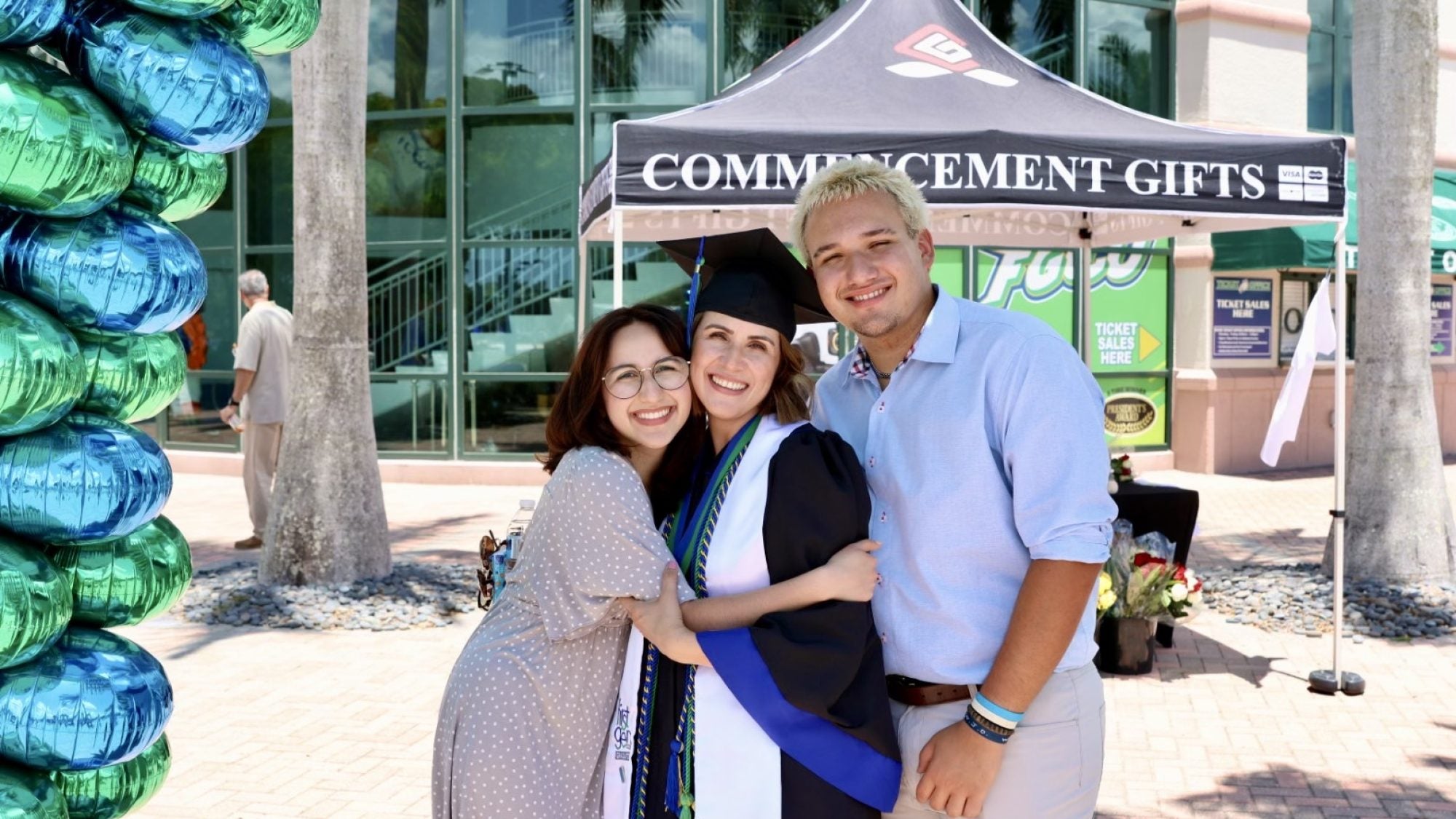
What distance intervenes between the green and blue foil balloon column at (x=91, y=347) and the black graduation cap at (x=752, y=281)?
95cm

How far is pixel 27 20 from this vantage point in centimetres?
181

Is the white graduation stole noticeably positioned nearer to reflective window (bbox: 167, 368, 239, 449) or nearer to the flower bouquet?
the flower bouquet

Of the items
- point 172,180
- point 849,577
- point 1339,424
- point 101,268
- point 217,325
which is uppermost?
point 217,325

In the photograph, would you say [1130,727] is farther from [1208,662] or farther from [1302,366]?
[1302,366]

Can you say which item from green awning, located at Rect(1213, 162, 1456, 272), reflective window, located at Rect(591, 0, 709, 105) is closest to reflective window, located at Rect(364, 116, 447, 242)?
reflective window, located at Rect(591, 0, 709, 105)

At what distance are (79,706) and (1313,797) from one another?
437 cm

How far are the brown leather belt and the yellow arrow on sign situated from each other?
1346 cm

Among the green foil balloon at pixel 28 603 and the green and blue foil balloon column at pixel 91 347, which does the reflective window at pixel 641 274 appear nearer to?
the green and blue foil balloon column at pixel 91 347

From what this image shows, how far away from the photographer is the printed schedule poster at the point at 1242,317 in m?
15.1

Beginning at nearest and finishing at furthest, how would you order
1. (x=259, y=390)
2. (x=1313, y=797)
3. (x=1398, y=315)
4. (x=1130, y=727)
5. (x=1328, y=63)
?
(x=1313, y=797), (x=1130, y=727), (x=1398, y=315), (x=259, y=390), (x=1328, y=63)

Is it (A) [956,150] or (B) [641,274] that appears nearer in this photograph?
(A) [956,150]

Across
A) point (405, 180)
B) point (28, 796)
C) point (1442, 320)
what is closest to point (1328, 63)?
point (1442, 320)

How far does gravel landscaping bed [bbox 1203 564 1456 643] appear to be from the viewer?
716cm

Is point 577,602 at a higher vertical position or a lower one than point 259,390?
lower
